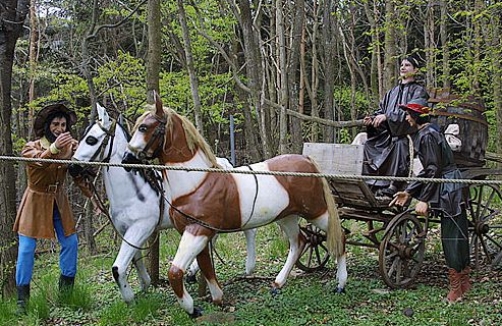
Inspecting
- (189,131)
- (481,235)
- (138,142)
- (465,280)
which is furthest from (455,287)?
(138,142)

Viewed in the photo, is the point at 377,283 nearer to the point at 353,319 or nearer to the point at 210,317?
the point at 353,319

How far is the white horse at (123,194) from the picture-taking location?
574cm

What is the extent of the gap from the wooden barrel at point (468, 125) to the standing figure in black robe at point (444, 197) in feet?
→ 2.55

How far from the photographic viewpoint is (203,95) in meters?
14.5

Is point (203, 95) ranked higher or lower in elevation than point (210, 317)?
higher

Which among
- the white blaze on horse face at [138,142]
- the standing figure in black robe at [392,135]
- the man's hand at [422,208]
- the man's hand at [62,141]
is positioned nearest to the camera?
the white blaze on horse face at [138,142]

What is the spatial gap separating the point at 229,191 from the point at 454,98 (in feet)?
8.73

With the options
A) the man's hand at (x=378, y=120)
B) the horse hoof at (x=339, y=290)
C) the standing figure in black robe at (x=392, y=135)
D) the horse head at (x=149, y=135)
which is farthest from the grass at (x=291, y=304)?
the man's hand at (x=378, y=120)

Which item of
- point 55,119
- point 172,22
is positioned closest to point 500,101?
point 55,119

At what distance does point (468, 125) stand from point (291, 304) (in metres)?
2.71

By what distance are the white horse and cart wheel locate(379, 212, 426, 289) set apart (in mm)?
2278

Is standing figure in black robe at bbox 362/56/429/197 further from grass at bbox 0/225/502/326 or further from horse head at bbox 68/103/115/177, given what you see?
horse head at bbox 68/103/115/177

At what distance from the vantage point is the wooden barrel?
653 centimetres

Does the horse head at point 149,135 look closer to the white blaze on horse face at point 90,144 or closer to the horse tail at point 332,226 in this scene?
the white blaze on horse face at point 90,144
